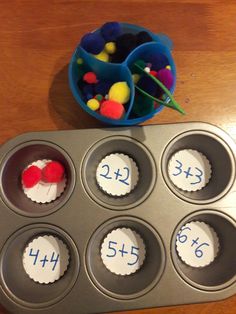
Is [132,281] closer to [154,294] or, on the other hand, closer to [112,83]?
[154,294]

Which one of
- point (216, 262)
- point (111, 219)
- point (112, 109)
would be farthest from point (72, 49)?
point (216, 262)

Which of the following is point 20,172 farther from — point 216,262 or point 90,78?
point 216,262

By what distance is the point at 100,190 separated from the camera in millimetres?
628

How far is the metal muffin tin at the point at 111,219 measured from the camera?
1.86ft

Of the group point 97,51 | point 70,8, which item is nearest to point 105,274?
point 97,51

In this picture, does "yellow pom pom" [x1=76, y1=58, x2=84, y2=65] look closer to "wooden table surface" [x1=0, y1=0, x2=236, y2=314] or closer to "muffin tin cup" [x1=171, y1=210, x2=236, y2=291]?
"wooden table surface" [x1=0, y1=0, x2=236, y2=314]

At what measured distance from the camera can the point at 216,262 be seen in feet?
2.08

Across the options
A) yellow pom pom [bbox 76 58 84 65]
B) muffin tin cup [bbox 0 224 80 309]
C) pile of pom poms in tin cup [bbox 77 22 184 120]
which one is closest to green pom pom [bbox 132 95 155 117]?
pile of pom poms in tin cup [bbox 77 22 184 120]

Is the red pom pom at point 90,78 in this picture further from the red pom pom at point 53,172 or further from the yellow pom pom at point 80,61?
the red pom pom at point 53,172

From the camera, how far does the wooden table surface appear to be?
652 mm

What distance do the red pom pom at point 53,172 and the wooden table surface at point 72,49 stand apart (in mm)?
71

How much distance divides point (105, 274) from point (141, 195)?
15 cm

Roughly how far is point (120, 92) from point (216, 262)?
1.13 ft

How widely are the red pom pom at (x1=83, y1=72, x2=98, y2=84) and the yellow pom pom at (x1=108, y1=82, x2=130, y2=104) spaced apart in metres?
0.04
